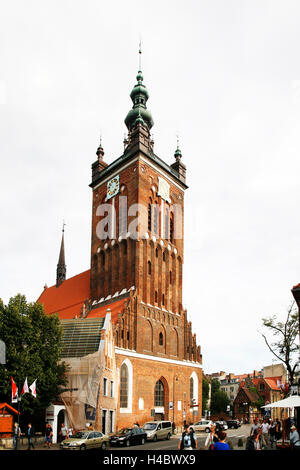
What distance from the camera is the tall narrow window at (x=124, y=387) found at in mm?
37850

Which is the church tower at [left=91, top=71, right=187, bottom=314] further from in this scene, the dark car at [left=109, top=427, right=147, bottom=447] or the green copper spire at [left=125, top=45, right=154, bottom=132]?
the dark car at [left=109, top=427, right=147, bottom=447]

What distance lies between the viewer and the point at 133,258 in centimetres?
4431

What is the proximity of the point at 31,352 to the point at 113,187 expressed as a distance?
23141mm

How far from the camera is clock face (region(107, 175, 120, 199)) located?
161 feet

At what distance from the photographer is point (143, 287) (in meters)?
43.8

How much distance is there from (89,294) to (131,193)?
12609mm

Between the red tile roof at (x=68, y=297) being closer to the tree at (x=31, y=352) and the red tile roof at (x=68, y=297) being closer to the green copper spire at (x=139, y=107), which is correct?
the tree at (x=31, y=352)

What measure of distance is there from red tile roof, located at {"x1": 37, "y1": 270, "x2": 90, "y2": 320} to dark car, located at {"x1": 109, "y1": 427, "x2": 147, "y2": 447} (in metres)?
21.1

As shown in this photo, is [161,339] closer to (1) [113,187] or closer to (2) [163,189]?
(2) [163,189]

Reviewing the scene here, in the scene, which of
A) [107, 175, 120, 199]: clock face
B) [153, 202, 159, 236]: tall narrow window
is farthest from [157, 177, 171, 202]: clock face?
[107, 175, 120, 199]: clock face

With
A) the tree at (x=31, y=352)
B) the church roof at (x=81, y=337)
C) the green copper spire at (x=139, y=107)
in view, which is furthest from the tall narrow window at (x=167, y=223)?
the tree at (x=31, y=352)

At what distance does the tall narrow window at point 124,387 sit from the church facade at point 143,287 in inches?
3.2

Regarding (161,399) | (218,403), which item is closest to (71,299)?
(161,399)

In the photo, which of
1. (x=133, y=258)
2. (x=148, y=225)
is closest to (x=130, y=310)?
(x=133, y=258)
